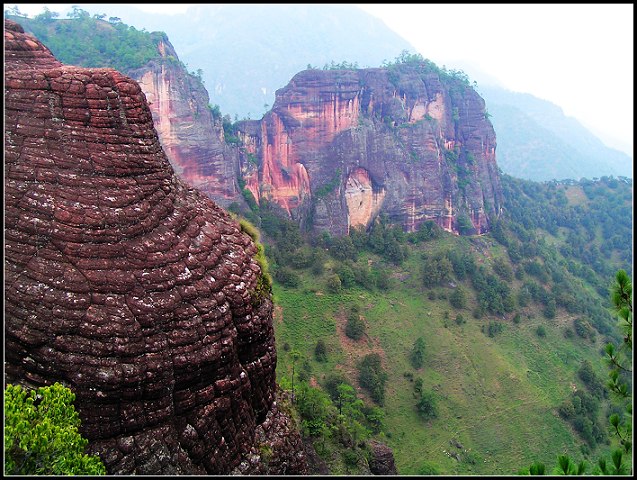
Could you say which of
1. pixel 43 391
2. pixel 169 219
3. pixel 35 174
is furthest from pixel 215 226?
pixel 43 391

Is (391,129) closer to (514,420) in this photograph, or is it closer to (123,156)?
(514,420)

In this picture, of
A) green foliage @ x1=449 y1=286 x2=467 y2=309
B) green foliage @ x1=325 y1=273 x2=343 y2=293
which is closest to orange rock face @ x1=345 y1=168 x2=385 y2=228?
green foliage @ x1=325 y1=273 x2=343 y2=293

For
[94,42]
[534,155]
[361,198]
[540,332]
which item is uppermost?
[94,42]

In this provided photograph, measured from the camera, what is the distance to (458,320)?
42000 mm

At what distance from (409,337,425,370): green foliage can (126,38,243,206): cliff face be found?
22929 millimetres

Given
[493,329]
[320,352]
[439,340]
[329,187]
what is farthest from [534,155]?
[320,352]

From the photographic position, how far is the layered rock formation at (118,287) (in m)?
9.05

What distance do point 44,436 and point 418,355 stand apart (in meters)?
31.7

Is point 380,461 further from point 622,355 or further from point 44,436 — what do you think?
point 44,436

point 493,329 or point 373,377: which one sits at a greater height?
point 373,377

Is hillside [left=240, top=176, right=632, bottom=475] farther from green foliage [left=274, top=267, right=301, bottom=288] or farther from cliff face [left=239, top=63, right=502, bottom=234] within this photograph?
cliff face [left=239, top=63, right=502, bottom=234]

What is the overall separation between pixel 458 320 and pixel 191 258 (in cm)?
3517

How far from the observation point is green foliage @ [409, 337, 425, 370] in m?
36.3

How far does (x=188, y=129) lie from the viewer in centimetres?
4562
